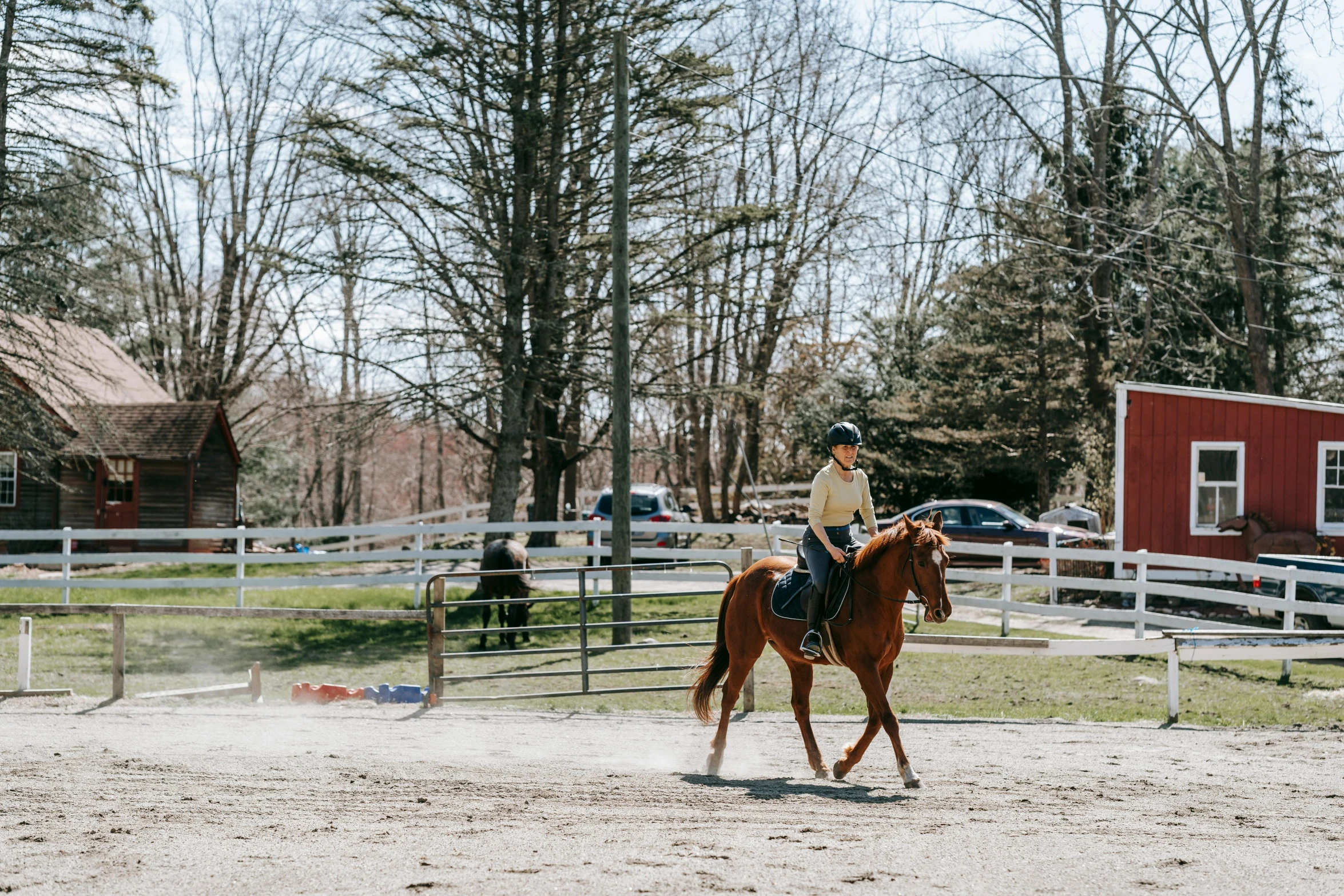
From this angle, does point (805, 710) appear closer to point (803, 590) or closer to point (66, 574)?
point (803, 590)

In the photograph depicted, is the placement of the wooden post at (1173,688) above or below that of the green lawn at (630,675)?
above

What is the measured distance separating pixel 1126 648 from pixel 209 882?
9.45 metres

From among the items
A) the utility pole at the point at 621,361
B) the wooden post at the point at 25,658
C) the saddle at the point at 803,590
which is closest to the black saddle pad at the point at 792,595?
the saddle at the point at 803,590

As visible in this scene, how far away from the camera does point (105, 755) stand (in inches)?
336

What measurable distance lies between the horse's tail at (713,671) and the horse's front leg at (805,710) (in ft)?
1.80

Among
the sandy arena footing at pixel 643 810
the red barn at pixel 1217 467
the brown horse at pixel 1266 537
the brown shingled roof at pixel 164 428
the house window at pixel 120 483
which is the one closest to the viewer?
the sandy arena footing at pixel 643 810

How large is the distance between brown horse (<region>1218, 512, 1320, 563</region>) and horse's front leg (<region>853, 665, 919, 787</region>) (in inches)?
549

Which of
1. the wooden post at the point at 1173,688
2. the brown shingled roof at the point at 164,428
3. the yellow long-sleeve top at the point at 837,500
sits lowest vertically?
the wooden post at the point at 1173,688

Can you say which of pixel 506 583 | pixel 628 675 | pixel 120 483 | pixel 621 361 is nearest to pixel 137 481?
pixel 120 483

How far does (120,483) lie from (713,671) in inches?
1141

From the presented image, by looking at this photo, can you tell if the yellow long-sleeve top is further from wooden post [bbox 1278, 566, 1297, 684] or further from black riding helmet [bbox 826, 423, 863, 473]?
wooden post [bbox 1278, 566, 1297, 684]

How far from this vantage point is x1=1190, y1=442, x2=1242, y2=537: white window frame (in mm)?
20484

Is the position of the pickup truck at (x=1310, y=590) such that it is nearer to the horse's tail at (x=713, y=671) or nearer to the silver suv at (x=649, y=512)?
the horse's tail at (x=713, y=671)

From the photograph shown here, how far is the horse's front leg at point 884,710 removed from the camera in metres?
7.71
